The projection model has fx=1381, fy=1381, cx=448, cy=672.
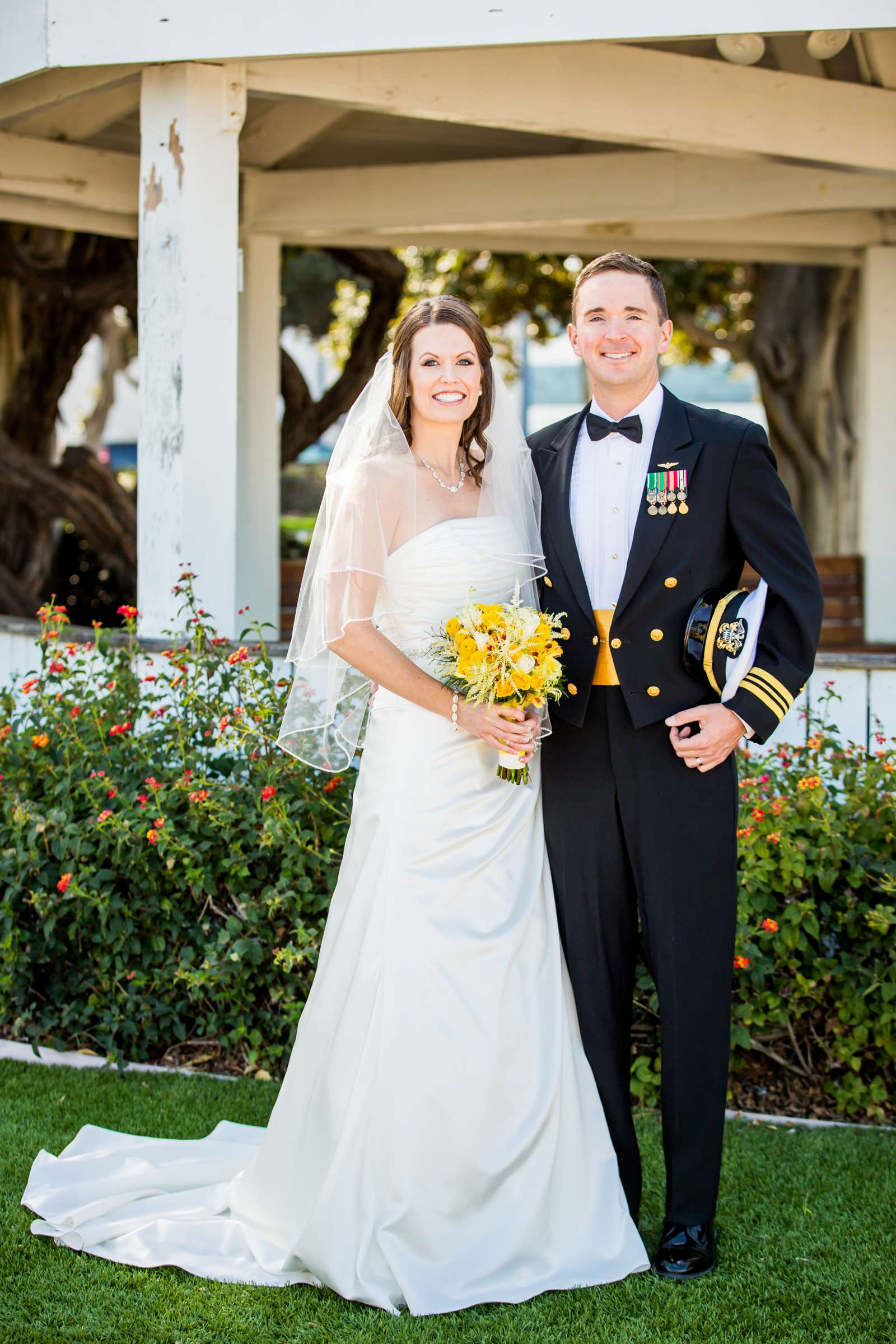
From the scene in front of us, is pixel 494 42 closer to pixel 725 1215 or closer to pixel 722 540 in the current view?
pixel 722 540

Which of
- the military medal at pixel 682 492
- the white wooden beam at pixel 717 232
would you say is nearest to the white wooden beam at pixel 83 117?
the white wooden beam at pixel 717 232

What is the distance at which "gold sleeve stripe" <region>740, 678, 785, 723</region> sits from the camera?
3100mm

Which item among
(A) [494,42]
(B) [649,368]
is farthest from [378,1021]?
(A) [494,42]

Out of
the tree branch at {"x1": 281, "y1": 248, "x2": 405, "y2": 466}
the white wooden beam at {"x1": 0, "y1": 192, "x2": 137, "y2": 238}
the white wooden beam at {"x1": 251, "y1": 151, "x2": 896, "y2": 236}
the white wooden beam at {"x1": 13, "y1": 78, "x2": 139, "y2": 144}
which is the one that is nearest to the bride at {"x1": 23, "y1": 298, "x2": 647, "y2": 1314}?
the white wooden beam at {"x1": 13, "y1": 78, "x2": 139, "y2": 144}

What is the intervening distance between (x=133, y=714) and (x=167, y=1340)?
2.25 m

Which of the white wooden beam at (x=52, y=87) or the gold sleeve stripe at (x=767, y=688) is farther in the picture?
the white wooden beam at (x=52, y=87)

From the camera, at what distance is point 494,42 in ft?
16.0

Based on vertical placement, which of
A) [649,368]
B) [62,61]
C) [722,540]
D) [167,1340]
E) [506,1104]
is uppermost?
[62,61]

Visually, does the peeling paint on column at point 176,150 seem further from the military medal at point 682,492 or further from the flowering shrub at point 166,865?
the military medal at point 682,492

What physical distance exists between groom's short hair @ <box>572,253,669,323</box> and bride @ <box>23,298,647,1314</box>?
0.31m

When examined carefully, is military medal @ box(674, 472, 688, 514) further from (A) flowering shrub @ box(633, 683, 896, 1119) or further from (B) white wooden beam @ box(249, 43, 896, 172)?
(B) white wooden beam @ box(249, 43, 896, 172)

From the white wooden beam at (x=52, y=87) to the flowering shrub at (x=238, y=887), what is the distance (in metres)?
2.07

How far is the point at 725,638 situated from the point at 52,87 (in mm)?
4029

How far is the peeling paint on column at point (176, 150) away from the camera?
5160mm
